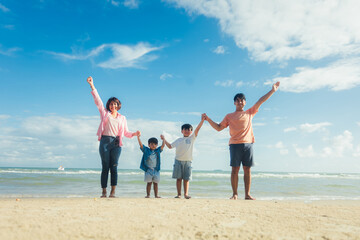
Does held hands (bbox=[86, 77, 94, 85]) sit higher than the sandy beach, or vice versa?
held hands (bbox=[86, 77, 94, 85])

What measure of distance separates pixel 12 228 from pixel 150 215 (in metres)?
1.45

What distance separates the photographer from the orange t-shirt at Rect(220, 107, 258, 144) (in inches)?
213

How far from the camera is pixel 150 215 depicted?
315 centimetres

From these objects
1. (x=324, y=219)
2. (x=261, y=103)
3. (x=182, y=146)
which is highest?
(x=261, y=103)

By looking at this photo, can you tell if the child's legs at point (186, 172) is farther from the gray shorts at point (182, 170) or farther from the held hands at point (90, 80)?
the held hands at point (90, 80)

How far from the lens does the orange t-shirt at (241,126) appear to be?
213 inches

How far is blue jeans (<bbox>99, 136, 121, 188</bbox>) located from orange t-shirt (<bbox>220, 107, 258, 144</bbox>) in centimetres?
249

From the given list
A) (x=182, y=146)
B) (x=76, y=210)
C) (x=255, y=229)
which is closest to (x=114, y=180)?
(x=182, y=146)

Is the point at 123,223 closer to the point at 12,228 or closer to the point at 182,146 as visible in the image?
the point at 12,228

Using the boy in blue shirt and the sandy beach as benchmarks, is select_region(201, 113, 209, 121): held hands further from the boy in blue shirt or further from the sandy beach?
the sandy beach

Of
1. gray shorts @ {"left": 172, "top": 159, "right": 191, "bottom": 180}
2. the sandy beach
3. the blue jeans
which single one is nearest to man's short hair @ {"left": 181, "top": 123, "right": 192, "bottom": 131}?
gray shorts @ {"left": 172, "top": 159, "right": 191, "bottom": 180}

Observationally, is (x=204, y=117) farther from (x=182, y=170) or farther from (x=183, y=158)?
(x=182, y=170)

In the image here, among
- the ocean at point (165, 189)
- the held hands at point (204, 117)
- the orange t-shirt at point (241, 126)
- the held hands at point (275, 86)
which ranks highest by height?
the held hands at point (275, 86)

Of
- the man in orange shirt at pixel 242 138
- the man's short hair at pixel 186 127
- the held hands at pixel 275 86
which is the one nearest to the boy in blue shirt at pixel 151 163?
the man's short hair at pixel 186 127
